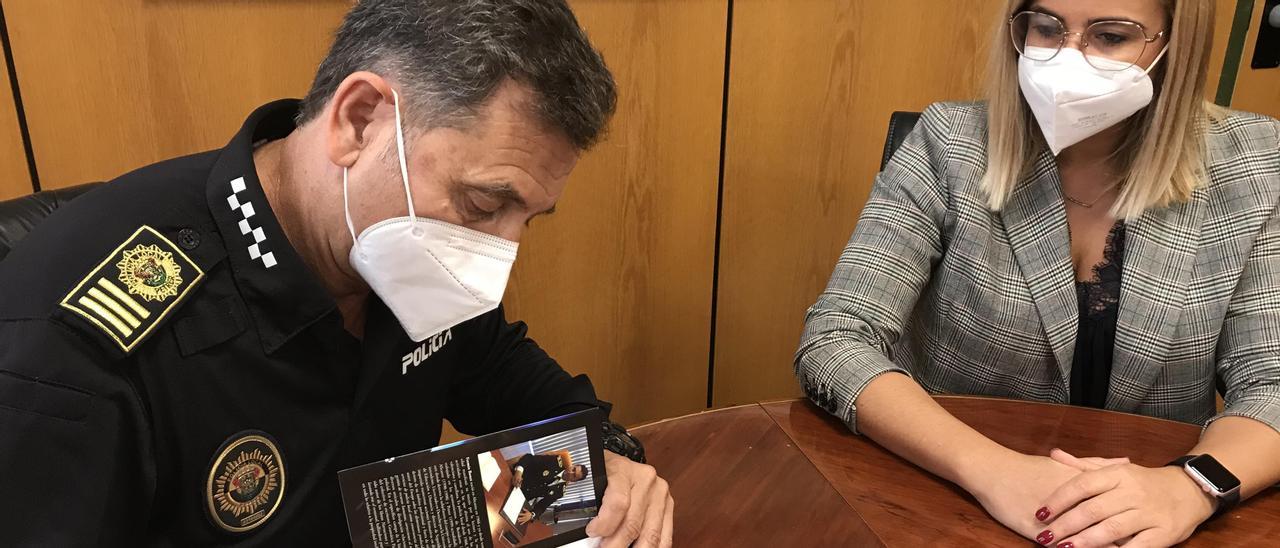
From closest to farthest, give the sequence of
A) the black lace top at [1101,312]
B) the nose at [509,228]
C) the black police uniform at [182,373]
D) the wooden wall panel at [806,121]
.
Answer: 1. the black police uniform at [182,373]
2. the nose at [509,228]
3. the black lace top at [1101,312]
4. the wooden wall panel at [806,121]

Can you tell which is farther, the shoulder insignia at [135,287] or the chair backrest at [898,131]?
the chair backrest at [898,131]

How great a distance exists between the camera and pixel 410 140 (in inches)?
33.0

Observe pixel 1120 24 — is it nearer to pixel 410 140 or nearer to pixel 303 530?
pixel 410 140

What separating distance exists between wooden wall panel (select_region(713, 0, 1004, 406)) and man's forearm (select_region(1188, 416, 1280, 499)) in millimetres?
1356

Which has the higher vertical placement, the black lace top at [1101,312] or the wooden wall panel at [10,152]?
the wooden wall panel at [10,152]

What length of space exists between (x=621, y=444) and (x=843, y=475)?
0.94 feet

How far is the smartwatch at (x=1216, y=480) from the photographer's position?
3.50 ft

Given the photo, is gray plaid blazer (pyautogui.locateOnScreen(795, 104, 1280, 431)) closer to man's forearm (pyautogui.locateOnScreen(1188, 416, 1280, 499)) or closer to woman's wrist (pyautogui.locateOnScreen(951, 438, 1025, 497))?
man's forearm (pyautogui.locateOnScreen(1188, 416, 1280, 499))

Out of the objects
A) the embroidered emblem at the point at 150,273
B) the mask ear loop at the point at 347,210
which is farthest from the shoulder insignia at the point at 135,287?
the mask ear loop at the point at 347,210

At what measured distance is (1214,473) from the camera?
1.08 meters

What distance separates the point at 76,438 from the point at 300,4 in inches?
48.4

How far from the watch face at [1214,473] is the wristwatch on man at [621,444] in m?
0.67

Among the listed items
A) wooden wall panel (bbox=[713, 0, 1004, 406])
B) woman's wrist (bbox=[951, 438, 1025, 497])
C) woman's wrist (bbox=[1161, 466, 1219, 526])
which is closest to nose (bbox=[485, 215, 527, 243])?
woman's wrist (bbox=[951, 438, 1025, 497])

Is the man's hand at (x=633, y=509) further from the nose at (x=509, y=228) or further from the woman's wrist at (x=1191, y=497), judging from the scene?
the woman's wrist at (x=1191, y=497)
